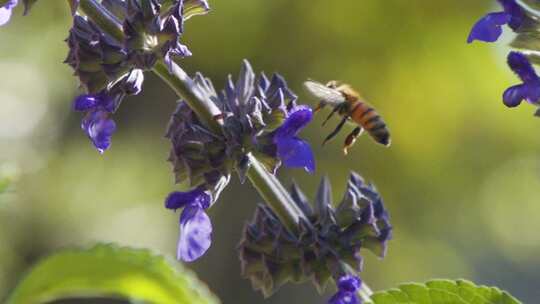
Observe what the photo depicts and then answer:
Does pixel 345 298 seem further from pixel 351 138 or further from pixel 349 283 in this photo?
pixel 351 138

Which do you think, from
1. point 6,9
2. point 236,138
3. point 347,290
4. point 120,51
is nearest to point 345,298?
point 347,290

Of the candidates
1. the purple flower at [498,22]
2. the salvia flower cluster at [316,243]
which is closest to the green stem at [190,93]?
the salvia flower cluster at [316,243]

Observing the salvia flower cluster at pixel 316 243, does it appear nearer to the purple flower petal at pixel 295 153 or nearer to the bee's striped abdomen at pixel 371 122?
the purple flower petal at pixel 295 153

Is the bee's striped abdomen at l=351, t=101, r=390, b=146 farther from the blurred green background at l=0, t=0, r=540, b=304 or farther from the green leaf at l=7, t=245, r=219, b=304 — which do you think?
the blurred green background at l=0, t=0, r=540, b=304

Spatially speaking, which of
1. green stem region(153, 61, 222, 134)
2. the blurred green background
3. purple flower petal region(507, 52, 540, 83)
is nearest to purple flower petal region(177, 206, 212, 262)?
green stem region(153, 61, 222, 134)

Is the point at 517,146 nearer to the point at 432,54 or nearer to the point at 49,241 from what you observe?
the point at 432,54

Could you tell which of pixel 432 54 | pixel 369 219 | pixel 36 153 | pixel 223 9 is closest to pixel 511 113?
pixel 432 54
